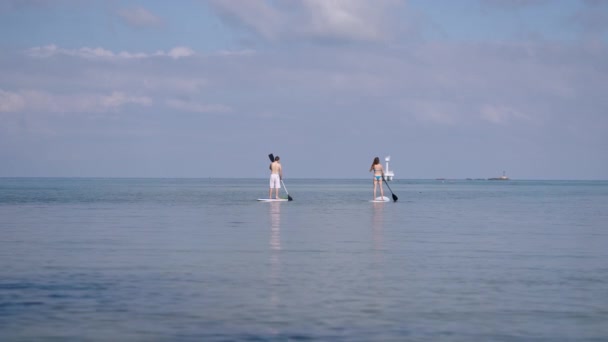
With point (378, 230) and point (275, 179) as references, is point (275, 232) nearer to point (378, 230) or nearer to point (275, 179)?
point (378, 230)

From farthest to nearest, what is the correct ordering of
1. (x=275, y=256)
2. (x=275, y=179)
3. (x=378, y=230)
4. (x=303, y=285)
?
(x=275, y=179)
(x=378, y=230)
(x=275, y=256)
(x=303, y=285)

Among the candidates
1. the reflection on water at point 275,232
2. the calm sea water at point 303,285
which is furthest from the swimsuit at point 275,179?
the calm sea water at point 303,285

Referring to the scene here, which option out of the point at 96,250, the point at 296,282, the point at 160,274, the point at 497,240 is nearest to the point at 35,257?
the point at 96,250

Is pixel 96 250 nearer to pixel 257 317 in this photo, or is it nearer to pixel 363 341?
pixel 257 317

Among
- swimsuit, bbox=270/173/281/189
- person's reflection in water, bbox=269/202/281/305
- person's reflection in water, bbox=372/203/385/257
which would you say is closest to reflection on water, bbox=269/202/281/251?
person's reflection in water, bbox=269/202/281/305

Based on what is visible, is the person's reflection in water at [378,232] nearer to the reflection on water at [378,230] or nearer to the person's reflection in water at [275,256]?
the reflection on water at [378,230]

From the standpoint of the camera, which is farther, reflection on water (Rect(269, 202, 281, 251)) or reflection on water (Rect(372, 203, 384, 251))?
reflection on water (Rect(372, 203, 384, 251))

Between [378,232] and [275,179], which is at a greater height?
[275,179]

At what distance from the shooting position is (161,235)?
20297 mm

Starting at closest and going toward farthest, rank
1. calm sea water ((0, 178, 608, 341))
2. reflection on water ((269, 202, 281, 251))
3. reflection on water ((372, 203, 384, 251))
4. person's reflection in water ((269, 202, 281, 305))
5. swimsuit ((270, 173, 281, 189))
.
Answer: calm sea water ((0, 178, 608, 341)) < person's reflection in water ((269, 202, 281, 305)) < reflection on water ((269, 202, 281, 251)) < reflection on water ((372, 203, 384, 251)) < swimsuit ((270, 173, 281, 189))

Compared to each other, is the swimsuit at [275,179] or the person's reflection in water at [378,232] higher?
the swimsuit at [275,179]

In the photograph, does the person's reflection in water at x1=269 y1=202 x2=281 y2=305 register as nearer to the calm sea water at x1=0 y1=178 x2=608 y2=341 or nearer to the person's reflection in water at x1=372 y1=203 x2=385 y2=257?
the calm sea water at x1=0 y1=178 x2=608 y2=341

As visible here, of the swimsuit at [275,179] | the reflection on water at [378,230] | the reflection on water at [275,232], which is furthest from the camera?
the swimsuit at [275,179]

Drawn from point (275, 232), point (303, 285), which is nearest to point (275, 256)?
point (303, 285)
